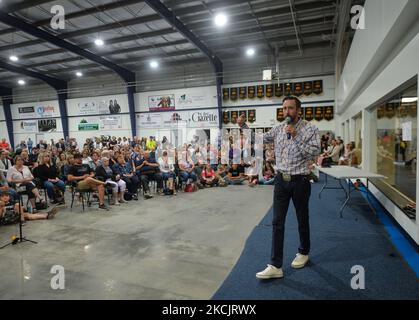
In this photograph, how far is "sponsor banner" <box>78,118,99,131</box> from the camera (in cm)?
1614

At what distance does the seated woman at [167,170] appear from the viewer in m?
6.85

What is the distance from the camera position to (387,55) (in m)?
4.12

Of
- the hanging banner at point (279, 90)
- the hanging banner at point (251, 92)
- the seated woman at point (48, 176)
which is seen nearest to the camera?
the seated woman at point (48, 176)

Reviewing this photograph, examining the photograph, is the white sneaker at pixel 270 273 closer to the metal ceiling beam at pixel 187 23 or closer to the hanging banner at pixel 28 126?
the metal ceiling beam at pixel 187 23

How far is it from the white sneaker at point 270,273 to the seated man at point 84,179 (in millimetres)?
3914

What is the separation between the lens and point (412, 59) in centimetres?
311

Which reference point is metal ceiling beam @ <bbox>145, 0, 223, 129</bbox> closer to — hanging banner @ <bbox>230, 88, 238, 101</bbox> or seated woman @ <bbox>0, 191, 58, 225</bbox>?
hanging banner @ <bbox>230, 88, 238, 101</bbox>

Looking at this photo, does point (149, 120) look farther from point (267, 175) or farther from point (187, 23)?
point (267, 175)

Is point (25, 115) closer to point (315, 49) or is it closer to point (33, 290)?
point (315, 49)

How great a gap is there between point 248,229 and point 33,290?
101 inches

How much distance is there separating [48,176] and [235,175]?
490 cm

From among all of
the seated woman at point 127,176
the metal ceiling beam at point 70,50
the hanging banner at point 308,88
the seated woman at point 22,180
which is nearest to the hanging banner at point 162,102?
the metal ceiling beam at point 70,50

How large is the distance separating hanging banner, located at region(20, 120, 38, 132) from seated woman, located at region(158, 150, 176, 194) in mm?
14527

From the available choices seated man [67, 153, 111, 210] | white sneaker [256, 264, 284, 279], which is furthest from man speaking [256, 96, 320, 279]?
seated man [67, 153, 111, 210]
